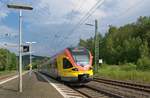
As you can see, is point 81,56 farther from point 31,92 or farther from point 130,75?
point 130,75

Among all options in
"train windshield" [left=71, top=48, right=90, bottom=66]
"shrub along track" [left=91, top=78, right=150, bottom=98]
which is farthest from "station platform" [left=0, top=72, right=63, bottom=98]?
"shrub along track" [left=91, top=78, right=150, bottom=98]

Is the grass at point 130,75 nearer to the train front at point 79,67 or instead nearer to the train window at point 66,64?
the train front at point 79,67

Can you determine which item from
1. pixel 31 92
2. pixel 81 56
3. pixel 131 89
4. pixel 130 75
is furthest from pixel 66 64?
pixel 130 75

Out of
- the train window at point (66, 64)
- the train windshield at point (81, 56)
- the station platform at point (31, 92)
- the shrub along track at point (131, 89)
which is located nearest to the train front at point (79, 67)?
the train windshield at point (81, 56)

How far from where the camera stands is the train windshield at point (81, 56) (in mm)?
27359

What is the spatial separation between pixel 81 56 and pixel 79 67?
3.57 ft

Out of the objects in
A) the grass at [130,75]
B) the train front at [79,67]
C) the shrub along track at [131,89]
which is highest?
the train front at [79,67]

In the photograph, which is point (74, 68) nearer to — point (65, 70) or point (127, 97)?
point (65, 70)

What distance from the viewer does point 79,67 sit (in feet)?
89.0

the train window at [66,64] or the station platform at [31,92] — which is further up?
the train window at [66,64]

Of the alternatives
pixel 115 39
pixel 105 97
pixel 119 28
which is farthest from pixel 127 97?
pixel 119 28

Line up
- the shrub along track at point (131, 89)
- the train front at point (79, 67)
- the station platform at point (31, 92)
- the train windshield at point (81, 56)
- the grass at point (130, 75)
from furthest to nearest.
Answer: the grass at point (130, 75) → the train windshield at point (81, 56) → the train front at point (79, 67) → the station platform at point (31, 92) → the shrub along track at point (131, 89)

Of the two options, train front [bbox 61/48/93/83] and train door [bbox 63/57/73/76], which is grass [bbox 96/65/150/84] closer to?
train front [bbox 61/48/93/83]

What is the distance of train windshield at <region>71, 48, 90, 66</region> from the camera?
2736 centimetres
